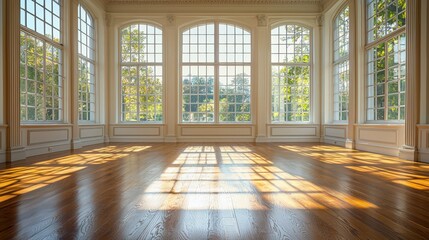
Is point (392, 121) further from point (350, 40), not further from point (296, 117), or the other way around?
point (296, 117)

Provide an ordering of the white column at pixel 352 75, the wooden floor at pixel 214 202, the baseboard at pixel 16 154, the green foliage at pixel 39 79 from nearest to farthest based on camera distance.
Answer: the wooden floor at pixel 214 202 < the baseboard at pixel 16 154 < the green foliage at pixel 39 79 < the white column at pixel 352 75

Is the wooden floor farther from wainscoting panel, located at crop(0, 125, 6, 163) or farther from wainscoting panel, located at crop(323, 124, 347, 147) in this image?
wainscoting panel, located at crop(323, 124, 347, 147)

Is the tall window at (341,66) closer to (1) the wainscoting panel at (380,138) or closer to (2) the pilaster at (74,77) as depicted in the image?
(1) the wainscoting panel at (380,138)

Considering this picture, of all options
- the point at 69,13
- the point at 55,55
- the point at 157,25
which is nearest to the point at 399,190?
the point at 55,55

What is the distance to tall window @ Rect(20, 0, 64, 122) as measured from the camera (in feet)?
18.9

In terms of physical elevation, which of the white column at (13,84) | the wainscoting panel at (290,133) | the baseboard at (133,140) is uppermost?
the white column at (13,84)

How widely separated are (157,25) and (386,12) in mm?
6666

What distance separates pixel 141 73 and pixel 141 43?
1032 millimetres

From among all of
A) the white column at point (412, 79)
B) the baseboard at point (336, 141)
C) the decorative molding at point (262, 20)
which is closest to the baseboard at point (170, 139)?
the decorative molding at point (262, 20)

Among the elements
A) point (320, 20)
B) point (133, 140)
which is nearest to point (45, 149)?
point (133, 140)

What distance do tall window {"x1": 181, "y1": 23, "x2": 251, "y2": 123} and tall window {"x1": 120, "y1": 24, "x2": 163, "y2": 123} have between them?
2.89 feet

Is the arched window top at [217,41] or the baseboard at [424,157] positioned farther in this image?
the arched window top at [217,41]

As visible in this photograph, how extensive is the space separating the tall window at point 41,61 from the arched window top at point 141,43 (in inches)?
102

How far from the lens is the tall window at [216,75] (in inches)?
372
